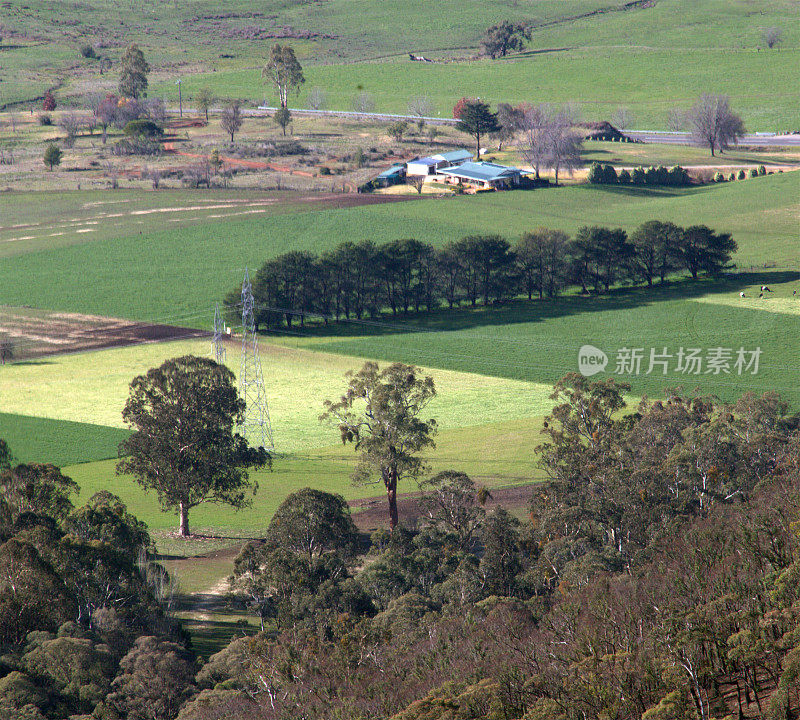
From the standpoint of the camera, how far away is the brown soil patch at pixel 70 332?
106 meters

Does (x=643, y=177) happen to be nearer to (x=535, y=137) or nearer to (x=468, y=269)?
(x=535, y=137)

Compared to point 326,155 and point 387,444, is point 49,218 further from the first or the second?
point 387,444

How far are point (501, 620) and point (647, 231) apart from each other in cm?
9125

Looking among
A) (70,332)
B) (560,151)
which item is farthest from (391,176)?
(70,332)

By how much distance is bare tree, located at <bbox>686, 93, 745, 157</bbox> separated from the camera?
186875mm

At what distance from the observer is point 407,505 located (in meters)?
67.9

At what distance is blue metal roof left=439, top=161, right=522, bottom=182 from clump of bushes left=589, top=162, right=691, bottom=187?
13.1 m

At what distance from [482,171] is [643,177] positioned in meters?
26.5

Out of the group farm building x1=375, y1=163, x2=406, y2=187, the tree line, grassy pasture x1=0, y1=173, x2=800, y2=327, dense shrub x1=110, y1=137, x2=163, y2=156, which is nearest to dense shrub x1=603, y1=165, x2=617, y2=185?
grassy pasture x1=0, y1=173, x2=800, y2=327

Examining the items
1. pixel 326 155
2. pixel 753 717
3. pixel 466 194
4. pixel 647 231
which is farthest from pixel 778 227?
pixel 753 717

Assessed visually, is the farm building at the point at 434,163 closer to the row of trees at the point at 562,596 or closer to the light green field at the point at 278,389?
the light green field at the point at 278,389

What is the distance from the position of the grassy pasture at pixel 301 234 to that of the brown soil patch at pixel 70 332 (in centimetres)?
295

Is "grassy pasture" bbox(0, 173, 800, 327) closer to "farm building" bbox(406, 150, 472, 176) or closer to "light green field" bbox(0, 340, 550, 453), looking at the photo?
"light green field" bbox(0, 340, 550, 453)

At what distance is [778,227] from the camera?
143 metres
